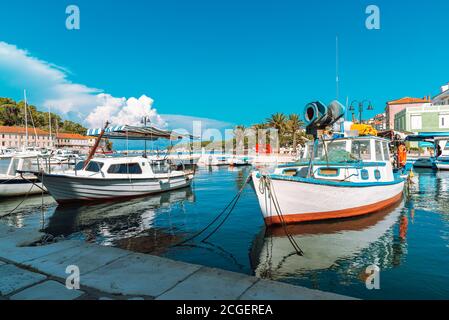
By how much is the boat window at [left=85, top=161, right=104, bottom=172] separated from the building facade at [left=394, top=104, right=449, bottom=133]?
54.7 meters

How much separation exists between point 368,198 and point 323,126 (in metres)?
3.99

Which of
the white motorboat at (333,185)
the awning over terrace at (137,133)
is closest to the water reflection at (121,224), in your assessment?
the white motorboat at (333,185)

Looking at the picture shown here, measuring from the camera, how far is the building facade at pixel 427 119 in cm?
5228

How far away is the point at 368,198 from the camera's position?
1143 centimetres

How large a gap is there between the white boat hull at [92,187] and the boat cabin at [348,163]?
972 cm

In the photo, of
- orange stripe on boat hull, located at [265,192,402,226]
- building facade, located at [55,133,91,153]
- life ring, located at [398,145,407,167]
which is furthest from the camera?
building facade, located at [55,133,91,153]

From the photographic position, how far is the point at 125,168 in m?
17.2

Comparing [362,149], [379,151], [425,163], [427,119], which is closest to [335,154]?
[362,149]

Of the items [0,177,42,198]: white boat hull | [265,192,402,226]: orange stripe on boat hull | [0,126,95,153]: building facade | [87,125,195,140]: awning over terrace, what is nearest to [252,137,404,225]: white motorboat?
[265,192,402,226]: orange stripe on boat hull

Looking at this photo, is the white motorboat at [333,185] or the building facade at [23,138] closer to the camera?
the white motorboat at [333,185]

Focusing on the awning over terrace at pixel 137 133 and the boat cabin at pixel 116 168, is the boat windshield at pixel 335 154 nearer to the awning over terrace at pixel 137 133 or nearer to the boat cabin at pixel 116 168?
the boat cabin at pixel 116 168

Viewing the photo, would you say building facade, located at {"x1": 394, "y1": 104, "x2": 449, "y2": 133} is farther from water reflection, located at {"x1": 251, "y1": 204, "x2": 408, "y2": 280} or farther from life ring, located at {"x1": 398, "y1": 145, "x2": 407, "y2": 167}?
water reflection, located at {"x1": 251, "y1": 204, "x2": 408, "y2": 280}

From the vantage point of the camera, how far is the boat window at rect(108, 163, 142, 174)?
16.6 metres

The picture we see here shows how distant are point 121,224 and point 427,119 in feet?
204
